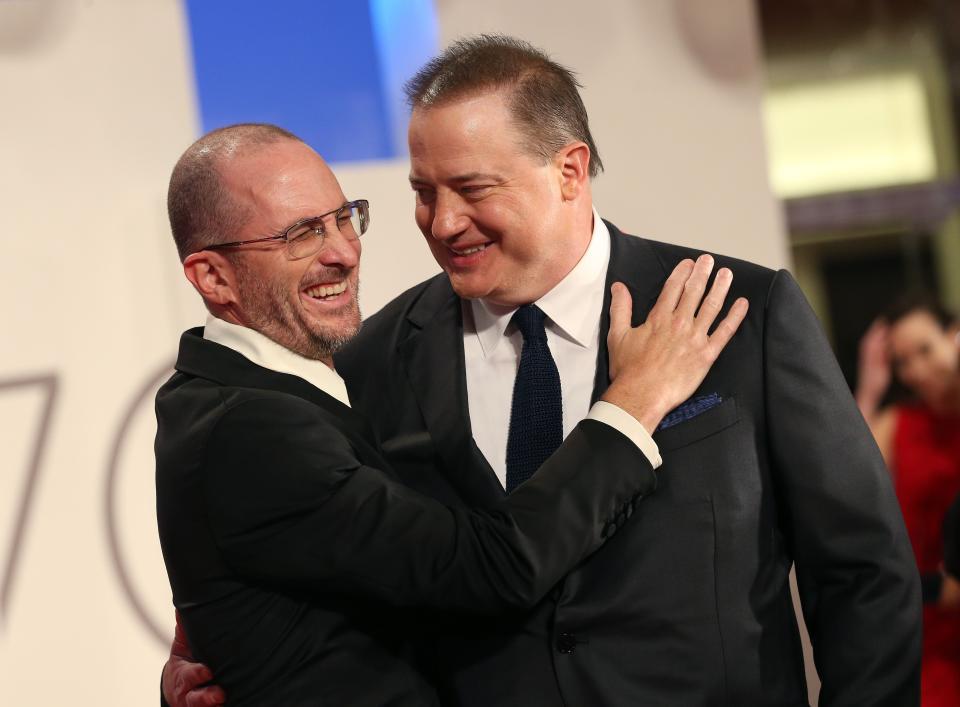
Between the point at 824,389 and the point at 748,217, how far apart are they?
1.46 m

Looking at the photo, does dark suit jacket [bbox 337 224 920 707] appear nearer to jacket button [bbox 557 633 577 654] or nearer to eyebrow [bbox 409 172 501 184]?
jacket button [bbox 557 633 577 654]

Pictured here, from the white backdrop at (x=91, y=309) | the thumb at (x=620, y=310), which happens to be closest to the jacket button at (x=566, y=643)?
the thumb at (x=620, y=310)

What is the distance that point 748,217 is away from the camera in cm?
314

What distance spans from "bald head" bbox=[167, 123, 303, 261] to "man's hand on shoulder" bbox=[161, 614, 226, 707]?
0.61 meters

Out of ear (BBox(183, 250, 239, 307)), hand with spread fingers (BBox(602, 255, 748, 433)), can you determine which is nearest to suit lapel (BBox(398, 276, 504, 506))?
hand with spread fingers (BBox(602, 255, 748, 433))

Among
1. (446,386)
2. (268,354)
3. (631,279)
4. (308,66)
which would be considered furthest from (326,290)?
(308,66)

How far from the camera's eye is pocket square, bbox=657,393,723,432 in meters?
1.79

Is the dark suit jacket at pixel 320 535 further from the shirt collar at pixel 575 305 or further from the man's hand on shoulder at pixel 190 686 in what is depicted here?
the shirt collar at pixel 575 305

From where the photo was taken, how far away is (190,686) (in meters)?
1.78

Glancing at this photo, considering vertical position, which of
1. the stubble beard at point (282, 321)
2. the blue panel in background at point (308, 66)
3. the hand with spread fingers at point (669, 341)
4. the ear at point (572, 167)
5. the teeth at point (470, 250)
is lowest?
the hand with spread fingers at point (669, 341)

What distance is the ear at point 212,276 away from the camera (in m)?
1.82

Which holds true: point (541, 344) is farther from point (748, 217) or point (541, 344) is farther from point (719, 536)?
point (748, 217)

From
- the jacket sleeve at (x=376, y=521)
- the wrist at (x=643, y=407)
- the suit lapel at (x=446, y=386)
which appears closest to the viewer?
the jacket sleeve at (x=376, y=521)

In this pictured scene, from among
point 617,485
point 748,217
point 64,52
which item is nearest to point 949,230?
point 748,217
